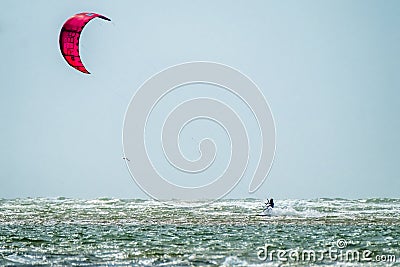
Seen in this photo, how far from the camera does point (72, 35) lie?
75.6ft

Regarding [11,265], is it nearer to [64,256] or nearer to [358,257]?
[64,256]

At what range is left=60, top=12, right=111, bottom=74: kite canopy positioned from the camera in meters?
22.8

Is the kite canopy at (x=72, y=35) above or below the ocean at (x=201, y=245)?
above

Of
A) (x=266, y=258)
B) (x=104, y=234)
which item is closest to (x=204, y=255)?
(x=266, y=258)

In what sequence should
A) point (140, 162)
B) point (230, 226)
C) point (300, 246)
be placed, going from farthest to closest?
1. point (140, 162)
2. point (230, 226)
3. point (300, 246)

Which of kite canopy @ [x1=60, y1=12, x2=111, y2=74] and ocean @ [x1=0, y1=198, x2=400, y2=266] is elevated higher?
kite canopy @ [x1=60, y1=12, x2=111, y2=74]

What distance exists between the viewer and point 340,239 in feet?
67.5

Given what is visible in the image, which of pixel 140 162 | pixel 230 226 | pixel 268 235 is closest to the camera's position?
pixel 268 235

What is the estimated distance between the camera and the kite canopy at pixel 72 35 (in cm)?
2284

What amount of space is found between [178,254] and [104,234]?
6.79 meters

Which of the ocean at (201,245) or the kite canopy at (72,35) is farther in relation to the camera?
the kite canopy at (72,35)

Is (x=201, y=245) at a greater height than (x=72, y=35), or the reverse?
(x=72, y=35)

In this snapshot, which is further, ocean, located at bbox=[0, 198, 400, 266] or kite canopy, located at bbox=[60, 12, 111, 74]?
kite canopy, located at bbox=[60, 12, 111, 74]

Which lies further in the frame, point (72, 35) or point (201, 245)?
point (72, 35)
